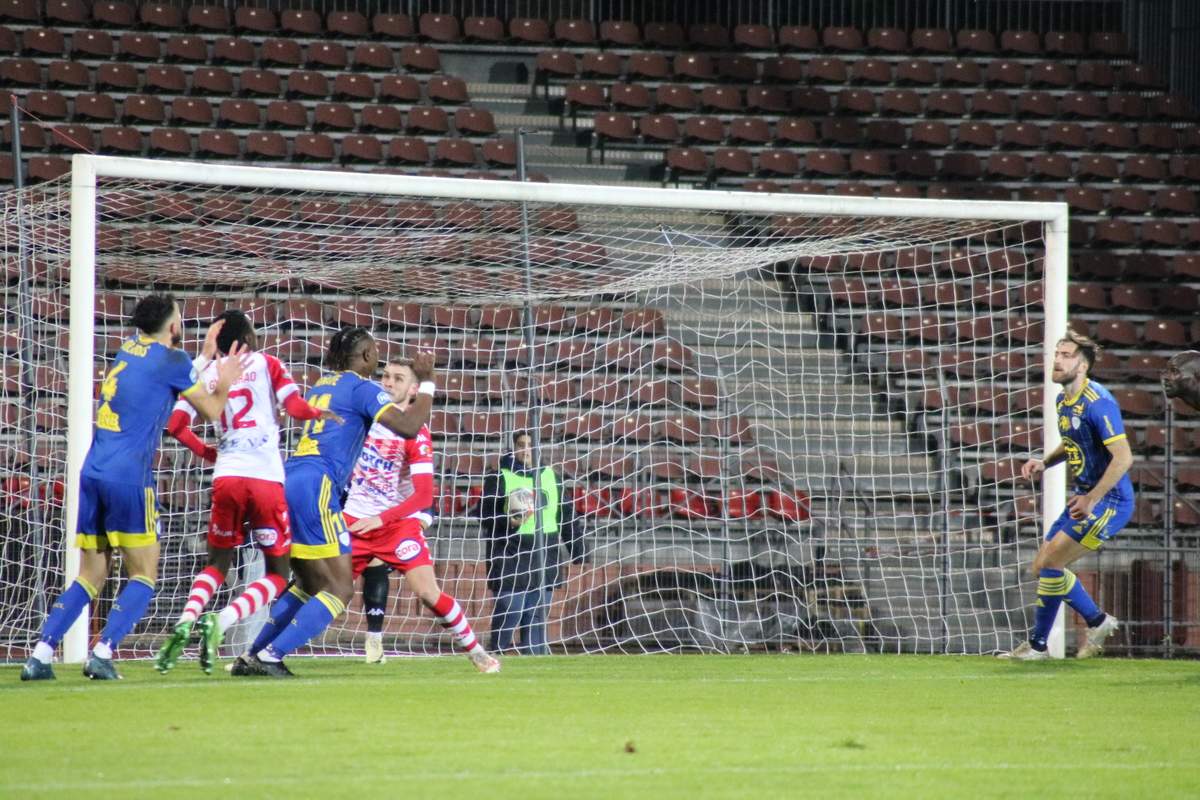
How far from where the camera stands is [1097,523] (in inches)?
379

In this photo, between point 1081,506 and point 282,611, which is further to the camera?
point 1081,506

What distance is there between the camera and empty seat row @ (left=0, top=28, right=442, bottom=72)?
1839 cm

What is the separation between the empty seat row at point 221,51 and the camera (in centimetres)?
1839

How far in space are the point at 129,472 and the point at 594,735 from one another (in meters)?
2.97

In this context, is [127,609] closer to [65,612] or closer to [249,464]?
[65,612]

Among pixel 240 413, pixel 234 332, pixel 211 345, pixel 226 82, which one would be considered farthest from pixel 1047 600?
pixel 226 82

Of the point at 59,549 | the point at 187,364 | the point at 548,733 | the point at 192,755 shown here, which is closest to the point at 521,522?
the point at 59,549

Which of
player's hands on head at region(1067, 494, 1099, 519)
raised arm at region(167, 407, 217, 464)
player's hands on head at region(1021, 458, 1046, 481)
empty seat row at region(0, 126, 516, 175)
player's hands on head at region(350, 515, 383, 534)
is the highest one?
empty seat row at region(0, 126, 516, 175)

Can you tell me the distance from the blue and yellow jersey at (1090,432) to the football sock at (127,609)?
575cm

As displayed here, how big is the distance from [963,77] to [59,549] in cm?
1430

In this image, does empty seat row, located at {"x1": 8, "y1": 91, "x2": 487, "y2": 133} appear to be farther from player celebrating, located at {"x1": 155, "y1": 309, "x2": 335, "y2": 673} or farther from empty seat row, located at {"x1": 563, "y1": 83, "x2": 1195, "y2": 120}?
player celebrating, located at {"x1": 155, "y1": 309, "x2": 335, "y2": 673}

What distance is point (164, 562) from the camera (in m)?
11.2

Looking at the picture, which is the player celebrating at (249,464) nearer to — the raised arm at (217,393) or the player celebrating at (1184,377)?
the raised arm at (217,393)

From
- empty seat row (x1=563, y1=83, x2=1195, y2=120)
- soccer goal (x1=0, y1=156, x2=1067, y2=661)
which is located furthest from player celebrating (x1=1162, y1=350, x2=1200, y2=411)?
empty seat row (x1=563, y1=83, x2=1195, y2=120)
